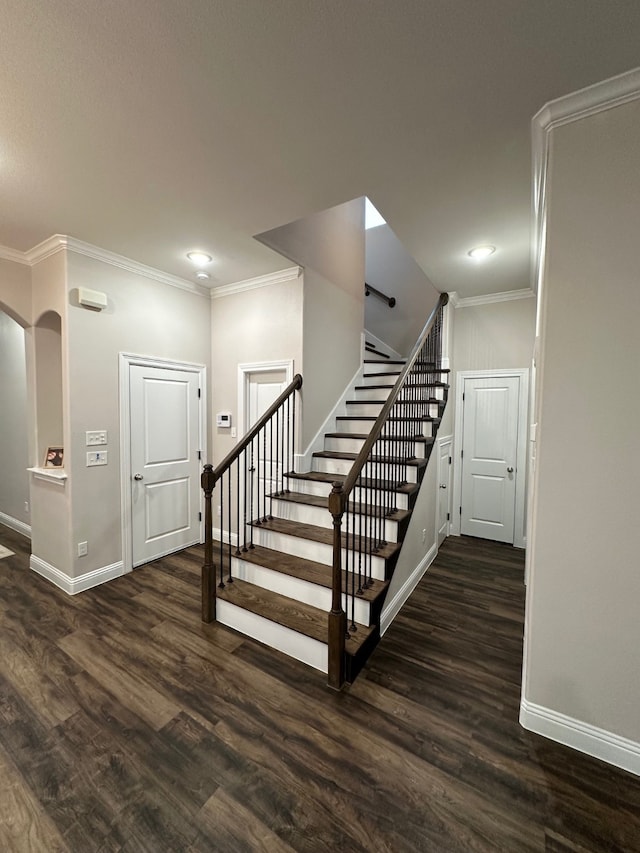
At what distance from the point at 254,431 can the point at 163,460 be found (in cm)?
133

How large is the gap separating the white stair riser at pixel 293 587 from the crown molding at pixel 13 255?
10.7 feet

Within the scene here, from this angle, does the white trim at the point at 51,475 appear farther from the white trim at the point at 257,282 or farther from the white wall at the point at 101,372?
the white trim at the point at 257,282

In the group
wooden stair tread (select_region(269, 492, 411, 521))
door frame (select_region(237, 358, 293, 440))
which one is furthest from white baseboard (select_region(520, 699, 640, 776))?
door frame (select_region(237, 358, 293, 440))

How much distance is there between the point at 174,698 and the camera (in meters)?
1.93

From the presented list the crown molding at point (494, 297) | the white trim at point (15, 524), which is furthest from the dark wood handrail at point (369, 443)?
the white trim at point (15, 524)

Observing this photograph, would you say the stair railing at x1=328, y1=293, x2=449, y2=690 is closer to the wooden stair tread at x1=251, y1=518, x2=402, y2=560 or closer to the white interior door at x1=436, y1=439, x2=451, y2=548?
the wooden stair tread at x1=251, y1=518, x2=402, y2=560

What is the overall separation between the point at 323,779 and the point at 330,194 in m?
3.09

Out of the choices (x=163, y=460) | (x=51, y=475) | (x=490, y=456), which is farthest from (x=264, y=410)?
(x=490, y=456)

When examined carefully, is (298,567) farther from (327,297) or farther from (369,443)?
(327,297)

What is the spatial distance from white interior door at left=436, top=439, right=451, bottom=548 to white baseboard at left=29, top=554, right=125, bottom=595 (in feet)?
10.7

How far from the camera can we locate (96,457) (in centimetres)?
313

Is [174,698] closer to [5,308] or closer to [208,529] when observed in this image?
[208,529]

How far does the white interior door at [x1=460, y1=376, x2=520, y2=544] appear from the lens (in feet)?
13.6

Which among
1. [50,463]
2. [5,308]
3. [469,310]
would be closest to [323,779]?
[50,463]
